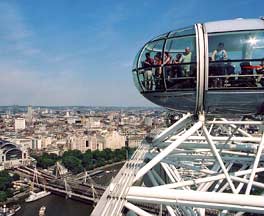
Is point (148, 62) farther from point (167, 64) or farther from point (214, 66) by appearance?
point (214, 66)

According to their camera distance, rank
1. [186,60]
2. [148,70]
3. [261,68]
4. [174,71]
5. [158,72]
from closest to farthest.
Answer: [261,68], [186,60], [174,71], [158,72], [148,70]

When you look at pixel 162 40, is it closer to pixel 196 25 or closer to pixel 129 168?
pixel 196 25

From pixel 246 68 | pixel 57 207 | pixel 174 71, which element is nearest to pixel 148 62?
pixel 174 71

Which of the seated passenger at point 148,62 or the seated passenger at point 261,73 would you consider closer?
the seated passenger at point 261,73

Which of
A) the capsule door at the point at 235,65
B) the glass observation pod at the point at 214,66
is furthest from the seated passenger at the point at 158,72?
the capsule door at the point at 235,65

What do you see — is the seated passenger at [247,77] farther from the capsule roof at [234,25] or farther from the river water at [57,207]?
the river water at [57,207]

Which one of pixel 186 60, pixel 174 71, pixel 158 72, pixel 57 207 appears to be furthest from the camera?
pixel 57 207

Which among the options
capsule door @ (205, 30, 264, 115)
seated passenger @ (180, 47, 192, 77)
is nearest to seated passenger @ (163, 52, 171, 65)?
seated passenger @ (180, 47, 192, 77)

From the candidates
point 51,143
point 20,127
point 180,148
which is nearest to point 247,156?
point 180,148
